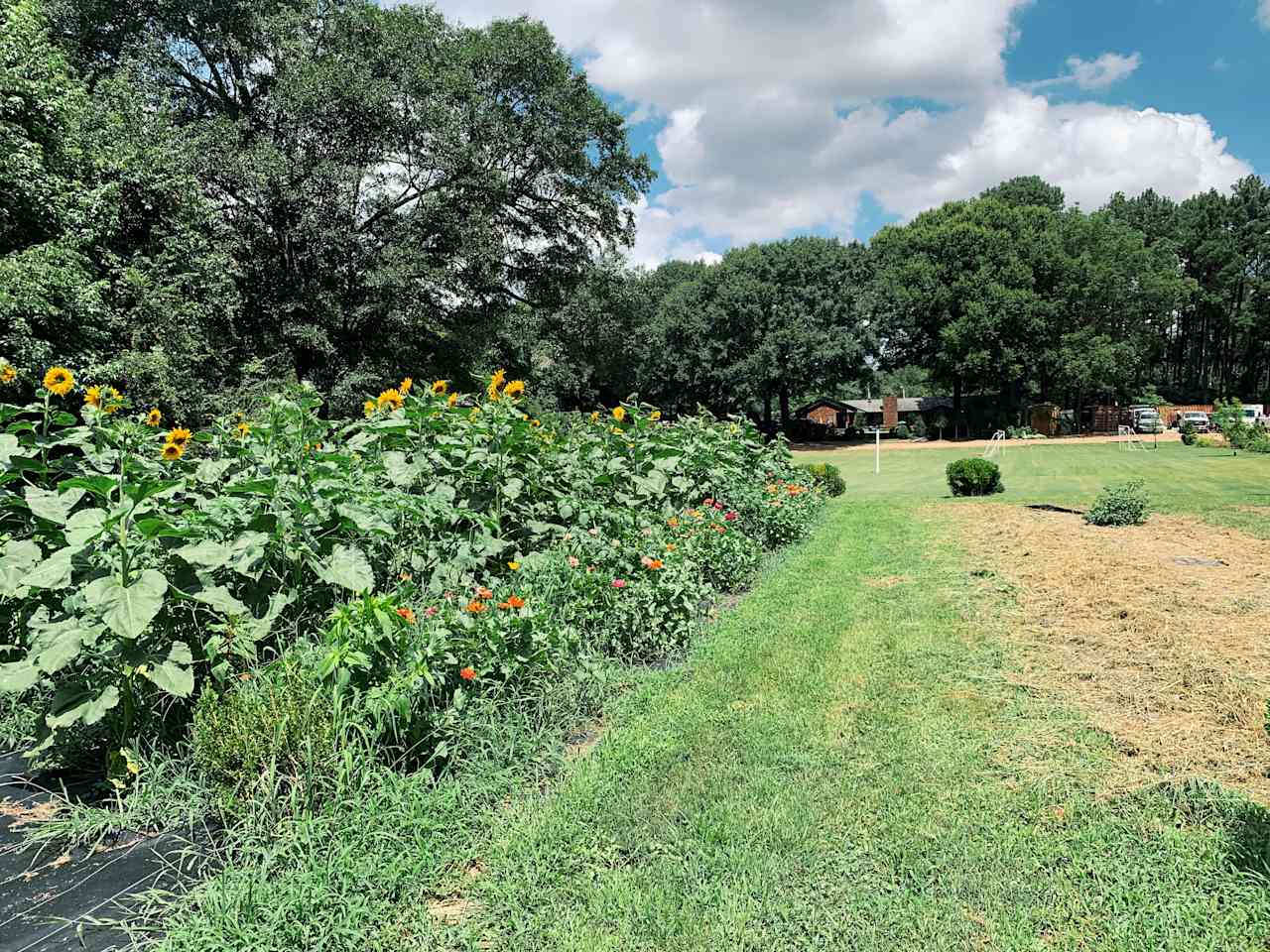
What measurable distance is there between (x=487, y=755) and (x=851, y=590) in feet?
12.3

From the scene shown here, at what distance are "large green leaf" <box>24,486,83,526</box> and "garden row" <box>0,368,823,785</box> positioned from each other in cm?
1

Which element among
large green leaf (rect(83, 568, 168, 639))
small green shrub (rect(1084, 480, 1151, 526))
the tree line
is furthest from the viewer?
the tree line

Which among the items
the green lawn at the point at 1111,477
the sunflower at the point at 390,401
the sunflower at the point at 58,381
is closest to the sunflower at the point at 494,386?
the sunflower at the point at 390,401

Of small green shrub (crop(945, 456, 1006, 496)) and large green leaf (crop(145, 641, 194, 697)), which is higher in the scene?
large green leaf (crop(145, 641, 194, 697))

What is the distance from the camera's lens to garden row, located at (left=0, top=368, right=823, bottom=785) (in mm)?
2289

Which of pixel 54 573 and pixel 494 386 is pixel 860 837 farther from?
pixel 494 386

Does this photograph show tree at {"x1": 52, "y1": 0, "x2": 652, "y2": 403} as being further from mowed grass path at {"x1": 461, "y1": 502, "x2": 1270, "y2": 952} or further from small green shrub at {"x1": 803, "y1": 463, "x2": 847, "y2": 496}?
mowed grass path at {"x1": 461, "y1": 502, "x2": 1270, "y2": 952}

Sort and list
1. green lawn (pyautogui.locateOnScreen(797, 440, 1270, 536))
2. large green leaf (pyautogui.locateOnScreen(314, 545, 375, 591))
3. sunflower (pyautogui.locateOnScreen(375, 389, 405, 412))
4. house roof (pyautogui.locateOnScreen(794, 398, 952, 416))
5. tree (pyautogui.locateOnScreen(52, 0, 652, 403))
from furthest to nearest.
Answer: house roof (pyautogui.locateOnScreen(794, 398, 952, 416)) → tree (pyautogui.locateOnScreen(52, 0, 652, 403)) → green lawn (pyautogui.locateOnScreen(797, 440, 1270, 536)) → sunflower (pyautogui.locateOnScreen(375, 389, 405, 412)) → large green leaf (pyautogui.locateOnScreen(314, 545, 375, 591))

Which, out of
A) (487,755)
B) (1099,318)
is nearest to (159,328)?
(487,755)

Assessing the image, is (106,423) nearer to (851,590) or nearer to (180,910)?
(180,910)

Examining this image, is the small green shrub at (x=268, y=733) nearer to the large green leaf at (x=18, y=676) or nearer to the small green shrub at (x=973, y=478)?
the large green leaf at (x=18, y=676)

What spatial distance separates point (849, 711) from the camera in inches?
129

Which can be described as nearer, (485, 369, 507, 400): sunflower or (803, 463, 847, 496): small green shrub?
(485, 369, 507, 400): sunflower

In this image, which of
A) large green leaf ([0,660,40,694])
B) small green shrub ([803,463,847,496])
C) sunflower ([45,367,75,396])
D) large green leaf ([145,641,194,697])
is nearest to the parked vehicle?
small green shrub ([803,463,847,496])
